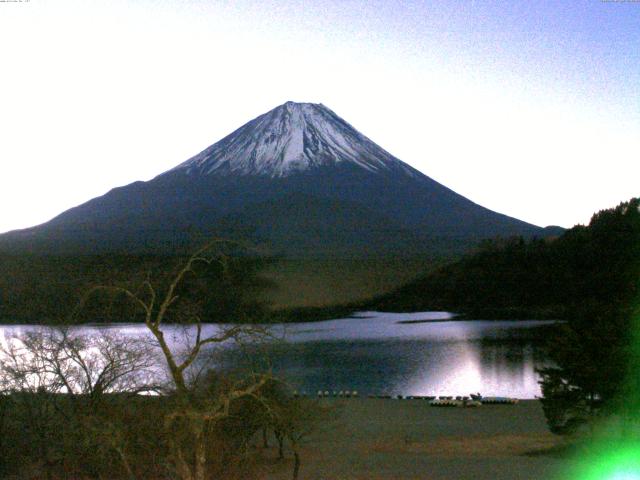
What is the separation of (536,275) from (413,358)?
36259mm

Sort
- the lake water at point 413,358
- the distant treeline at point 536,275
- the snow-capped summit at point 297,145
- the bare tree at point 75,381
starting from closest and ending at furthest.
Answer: the bare tree at point 75,381, the lake water at point 413,358, the distant treeline at point 536,275, the snow-capped summit at point 297,145

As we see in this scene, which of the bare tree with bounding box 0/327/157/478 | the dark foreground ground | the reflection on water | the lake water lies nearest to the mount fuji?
the lake water

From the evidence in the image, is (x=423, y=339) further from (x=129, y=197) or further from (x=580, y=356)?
(x=129, y=197)

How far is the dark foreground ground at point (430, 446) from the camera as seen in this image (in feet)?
33.8

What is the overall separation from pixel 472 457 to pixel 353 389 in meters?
11.0

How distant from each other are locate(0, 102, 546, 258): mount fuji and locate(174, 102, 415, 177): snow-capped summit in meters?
0.11

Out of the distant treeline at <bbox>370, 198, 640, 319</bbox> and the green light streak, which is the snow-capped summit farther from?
the green light streak

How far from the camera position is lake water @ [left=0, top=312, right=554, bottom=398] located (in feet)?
74.1

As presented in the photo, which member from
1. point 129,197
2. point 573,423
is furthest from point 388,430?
point 129,197

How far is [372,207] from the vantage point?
80688mm

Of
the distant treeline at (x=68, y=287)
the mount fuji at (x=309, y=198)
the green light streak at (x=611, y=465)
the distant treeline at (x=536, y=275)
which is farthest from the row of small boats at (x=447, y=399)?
the mount fuji at (x=309, y=198)

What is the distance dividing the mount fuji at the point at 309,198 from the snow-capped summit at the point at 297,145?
108 millimetres

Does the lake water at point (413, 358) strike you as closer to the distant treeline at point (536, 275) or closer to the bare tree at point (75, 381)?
the bare tree at point (75, 381)

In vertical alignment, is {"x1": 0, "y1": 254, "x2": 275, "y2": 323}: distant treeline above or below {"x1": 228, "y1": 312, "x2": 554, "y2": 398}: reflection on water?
above
